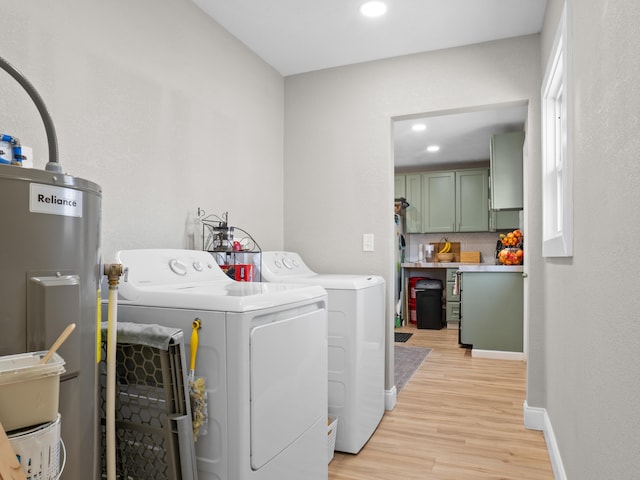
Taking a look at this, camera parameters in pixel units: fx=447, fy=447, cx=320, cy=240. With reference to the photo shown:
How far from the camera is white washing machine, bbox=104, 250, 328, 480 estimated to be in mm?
1352

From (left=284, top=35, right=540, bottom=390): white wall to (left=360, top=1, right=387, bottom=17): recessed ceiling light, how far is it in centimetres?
55

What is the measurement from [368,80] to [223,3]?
3.56 feet

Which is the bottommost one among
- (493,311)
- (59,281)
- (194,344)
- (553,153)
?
(493,311)

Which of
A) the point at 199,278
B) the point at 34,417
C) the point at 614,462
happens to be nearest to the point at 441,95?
the point at 199,278

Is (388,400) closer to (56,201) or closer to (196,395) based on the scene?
(196,395)

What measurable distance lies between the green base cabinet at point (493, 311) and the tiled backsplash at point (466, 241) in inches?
88.0

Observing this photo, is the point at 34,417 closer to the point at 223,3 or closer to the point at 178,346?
the point at 178,346

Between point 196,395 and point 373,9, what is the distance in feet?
6.89

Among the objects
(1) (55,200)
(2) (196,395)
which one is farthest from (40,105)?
(2) (196,395)

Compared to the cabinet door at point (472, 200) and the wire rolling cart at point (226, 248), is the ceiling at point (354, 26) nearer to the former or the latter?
the wire rolling cart at point (226, 248)

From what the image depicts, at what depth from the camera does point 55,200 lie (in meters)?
0.96

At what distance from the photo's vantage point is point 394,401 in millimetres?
3010

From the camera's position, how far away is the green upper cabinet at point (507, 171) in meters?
4.60

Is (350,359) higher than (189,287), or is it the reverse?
(189,287)
